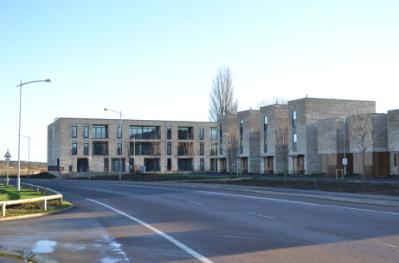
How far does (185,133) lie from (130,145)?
12.3 m

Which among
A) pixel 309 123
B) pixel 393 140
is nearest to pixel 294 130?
pixel 309 123

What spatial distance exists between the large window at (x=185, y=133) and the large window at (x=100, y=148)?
1538 centimetres

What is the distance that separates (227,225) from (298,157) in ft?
206

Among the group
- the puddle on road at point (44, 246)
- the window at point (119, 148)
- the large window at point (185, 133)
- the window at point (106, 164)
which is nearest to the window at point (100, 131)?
the window at point (119, 148)

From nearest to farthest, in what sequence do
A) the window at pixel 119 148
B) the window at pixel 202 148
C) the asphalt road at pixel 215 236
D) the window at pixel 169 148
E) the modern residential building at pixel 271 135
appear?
the asphalt road at pixel 215 236 < the modern residential building at pixel 271 135 < the window at pixel 119 148 < the window at pixel 169 148 < the window at pixel 202 148

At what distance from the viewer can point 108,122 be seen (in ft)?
363

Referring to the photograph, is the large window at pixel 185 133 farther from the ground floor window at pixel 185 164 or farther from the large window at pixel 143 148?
the large window at pixel 143 148

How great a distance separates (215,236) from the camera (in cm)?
1416

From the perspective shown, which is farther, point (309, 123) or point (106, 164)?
point (106, 164)

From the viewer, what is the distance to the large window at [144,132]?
112875 mm

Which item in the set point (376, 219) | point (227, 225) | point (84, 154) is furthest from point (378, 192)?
point (84, 154)

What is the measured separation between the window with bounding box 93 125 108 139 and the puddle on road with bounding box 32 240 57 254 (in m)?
97.4

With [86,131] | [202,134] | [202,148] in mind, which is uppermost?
[86,131]

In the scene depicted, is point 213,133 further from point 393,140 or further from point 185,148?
point 393,140
